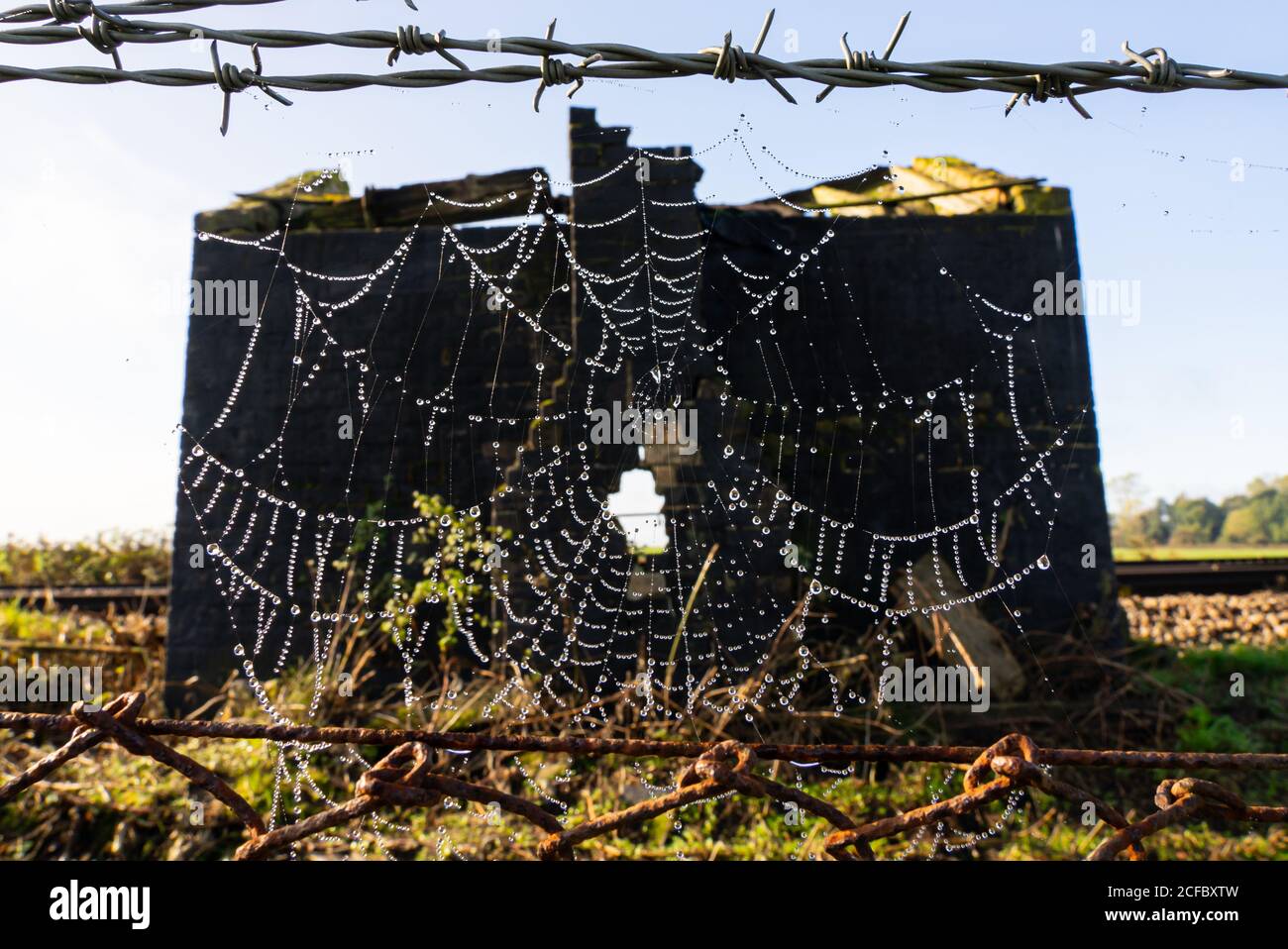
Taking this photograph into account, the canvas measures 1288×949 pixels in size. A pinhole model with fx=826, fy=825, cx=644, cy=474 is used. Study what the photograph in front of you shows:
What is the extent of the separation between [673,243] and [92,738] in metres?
4.51

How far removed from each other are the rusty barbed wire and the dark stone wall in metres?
4.63

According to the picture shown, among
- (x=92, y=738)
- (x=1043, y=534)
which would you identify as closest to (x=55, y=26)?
(x=92, y=738)

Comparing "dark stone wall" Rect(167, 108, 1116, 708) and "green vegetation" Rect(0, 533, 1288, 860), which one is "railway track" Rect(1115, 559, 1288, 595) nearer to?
"green vegetation" Rect(0, 533, 1288, 860)

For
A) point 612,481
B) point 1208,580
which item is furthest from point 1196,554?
point 612,481

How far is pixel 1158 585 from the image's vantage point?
28.8 ft

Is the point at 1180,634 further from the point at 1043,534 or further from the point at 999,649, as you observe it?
the point at 999,649

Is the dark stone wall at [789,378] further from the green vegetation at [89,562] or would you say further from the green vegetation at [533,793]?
the green vegetation at [89,562]

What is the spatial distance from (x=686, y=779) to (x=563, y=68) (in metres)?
1.41

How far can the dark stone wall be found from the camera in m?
6.04

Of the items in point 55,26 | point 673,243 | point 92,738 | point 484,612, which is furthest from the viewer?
point 484,612

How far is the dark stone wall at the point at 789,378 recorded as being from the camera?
238 inches

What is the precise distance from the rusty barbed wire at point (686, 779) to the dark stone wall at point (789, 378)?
4628 millimetres

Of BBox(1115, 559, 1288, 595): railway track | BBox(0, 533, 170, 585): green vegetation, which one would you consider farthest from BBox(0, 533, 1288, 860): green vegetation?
BBox(0, 533, 170, 585): green vegetation

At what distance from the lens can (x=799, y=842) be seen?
4164 mm
